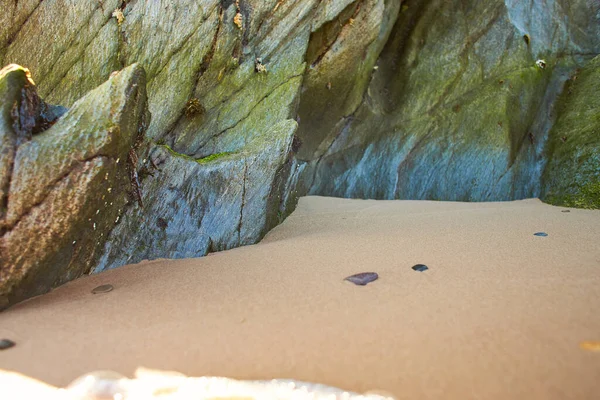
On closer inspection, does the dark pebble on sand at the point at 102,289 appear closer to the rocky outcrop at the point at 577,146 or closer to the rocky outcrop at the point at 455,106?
the rocky outcrop at the point at 455,106

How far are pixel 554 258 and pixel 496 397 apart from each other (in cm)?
223

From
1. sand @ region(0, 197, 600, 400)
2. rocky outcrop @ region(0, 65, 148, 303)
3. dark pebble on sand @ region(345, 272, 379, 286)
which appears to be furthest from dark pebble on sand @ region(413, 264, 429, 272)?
rocky outcrop @ region(0, 65, 148, 303)

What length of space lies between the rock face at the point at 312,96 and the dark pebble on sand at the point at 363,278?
217 centimetres

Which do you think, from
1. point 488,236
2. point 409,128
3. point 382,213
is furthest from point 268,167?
point 409,128

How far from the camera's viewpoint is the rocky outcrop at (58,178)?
10.5 feet

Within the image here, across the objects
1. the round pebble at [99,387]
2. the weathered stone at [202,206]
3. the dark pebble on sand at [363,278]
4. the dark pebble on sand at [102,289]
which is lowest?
the round pebble at [99,387]

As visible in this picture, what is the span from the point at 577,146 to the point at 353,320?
7.70 meters

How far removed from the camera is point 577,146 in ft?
26.6

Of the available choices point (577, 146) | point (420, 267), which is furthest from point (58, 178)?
point (577, 146)

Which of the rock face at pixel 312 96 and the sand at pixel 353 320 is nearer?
the sand at pixel 353 320

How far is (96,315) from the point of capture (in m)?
2.87

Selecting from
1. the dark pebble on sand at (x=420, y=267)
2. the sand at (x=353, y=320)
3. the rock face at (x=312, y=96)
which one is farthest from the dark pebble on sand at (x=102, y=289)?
the dark pebble on sand at (x=420, y=267)

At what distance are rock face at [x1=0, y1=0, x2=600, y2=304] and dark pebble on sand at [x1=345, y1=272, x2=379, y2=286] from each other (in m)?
2.17

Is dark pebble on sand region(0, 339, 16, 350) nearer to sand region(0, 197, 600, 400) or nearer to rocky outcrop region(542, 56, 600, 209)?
sand region(0, 197, 600, 400)
